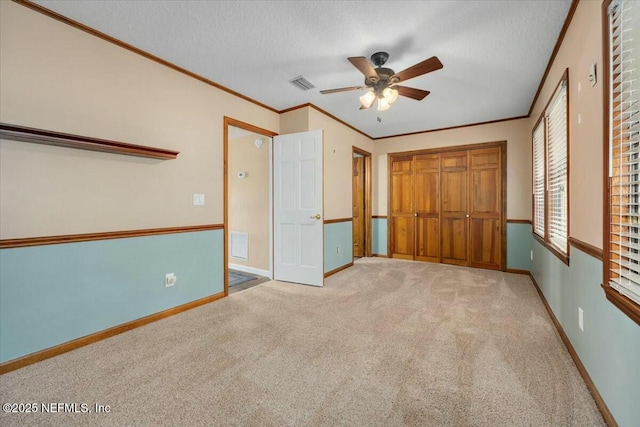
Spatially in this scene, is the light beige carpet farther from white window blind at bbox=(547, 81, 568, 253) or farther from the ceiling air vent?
the ceiling air vent

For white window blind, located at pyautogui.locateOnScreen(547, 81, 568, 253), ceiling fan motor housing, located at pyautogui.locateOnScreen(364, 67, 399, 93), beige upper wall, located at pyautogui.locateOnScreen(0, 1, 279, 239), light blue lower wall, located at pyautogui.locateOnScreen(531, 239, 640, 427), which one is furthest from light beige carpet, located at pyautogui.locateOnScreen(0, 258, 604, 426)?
ceiling fan motor housing, located at pyautogui.locateOnScreen(364, 67, 399, 93)

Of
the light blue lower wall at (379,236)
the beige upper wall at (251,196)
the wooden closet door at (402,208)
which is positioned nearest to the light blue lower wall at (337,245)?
the beige upper wall at (251,196)

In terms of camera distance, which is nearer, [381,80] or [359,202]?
[381,80]

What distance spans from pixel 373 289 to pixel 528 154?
10.9 ft

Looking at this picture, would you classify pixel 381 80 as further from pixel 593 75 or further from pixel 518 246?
pixel 518 246

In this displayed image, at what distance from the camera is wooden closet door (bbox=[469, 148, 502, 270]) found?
14.8 feet

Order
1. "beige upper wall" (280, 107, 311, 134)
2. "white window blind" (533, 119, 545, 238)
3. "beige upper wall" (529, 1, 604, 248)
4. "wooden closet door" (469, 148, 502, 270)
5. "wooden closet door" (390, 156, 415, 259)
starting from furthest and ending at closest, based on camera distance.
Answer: "wooden closet door" (390, 156, 415, 259)
"wooden closet door" (469, 148, 502, 270)
"beige upper wall" (280, 107, 311, 134)
"white window blind" (533, 119, 545, 238)
"beige upper wall" (529, 1, 604, 248)

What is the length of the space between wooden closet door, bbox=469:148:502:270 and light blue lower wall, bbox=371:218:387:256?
1.61 meters

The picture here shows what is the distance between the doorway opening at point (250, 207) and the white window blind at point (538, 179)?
3.55 metres

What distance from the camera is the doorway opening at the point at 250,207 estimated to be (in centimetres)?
418

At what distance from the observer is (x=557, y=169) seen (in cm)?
263

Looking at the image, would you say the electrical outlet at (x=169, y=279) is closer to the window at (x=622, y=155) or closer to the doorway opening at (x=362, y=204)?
the window at (x=622, y=155)

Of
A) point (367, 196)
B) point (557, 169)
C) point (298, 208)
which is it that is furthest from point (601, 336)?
point (367, 196)

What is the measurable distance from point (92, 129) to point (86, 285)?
4.18 feet
